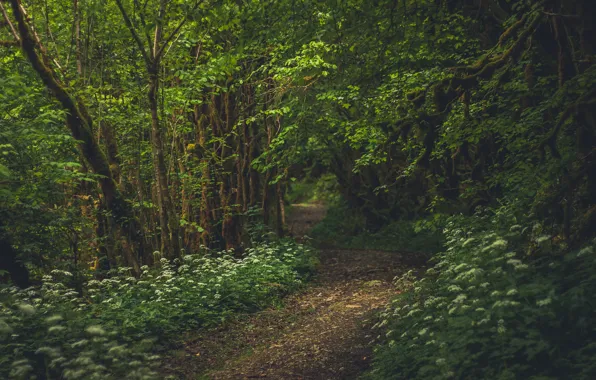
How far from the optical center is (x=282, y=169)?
20.9 meters

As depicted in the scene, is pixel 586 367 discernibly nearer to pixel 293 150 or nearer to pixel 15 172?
pixel 15 172

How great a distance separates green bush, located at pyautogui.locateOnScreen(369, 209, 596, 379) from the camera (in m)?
5.09

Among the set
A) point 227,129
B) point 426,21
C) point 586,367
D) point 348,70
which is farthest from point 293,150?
point 586,367

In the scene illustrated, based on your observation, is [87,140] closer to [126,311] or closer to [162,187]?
[162,187]

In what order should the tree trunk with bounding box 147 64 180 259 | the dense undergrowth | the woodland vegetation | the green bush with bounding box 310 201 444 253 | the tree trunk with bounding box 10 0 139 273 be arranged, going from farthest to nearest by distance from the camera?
1. the green bush with bounding box 310 201 444 253
2. the tree trunk with bounding box 147 64 180 259
3. the tree trunk with bounding box 10 0 139 273
4. the dense undergrowth
5. the woodland vegetation

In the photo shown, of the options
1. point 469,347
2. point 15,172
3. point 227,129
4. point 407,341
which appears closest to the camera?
point 469,347

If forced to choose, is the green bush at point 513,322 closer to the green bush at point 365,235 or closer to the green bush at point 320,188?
the green bush at point 365,235

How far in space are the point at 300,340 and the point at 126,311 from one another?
2.96 meters

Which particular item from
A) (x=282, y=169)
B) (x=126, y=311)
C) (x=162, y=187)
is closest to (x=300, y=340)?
(x=126, y=311)

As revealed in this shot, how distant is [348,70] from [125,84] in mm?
6619

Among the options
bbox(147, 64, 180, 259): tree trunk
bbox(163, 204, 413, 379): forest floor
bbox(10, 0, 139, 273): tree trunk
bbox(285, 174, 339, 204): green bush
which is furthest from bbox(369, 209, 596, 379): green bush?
bbox(285, 174, 339, 204): green bush

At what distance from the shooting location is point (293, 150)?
55.5 feet

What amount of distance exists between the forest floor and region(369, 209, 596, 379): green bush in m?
1.22

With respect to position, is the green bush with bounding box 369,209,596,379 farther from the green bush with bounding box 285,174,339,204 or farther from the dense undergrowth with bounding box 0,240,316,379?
the green bush with bounding box 285,174,339,204
